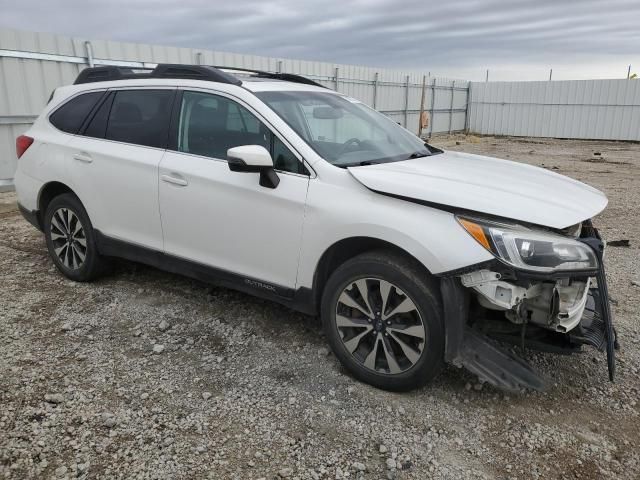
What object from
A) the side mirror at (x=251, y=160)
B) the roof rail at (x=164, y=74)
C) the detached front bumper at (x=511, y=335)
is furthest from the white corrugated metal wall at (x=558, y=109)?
the side mirror at (x=251, y=160)

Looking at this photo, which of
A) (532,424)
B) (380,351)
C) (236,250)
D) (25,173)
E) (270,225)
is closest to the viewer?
(532,424)

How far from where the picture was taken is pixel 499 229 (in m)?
2.56

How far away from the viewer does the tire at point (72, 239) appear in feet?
14.3

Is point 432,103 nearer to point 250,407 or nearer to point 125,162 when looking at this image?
point 125,162

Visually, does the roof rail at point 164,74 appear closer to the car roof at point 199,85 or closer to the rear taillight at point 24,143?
the car roof at point 199,85

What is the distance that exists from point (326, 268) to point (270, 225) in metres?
0.45

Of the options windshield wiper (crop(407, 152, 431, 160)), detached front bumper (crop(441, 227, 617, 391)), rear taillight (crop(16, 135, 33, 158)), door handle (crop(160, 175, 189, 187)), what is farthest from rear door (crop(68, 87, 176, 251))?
detached front bumper (crop(441, 227, 617, 391))

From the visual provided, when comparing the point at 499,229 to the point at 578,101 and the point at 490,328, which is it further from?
the point at 578,101

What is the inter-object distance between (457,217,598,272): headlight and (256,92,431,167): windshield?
1.00 metres

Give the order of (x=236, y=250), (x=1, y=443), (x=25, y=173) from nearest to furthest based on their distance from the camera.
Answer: (x=1, y=443), (x=236, y=250), (x=25, y=173)

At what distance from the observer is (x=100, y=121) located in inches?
167

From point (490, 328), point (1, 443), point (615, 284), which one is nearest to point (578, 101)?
point (615, 284)

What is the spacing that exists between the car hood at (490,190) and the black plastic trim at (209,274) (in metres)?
0.89

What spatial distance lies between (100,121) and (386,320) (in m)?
2.96
